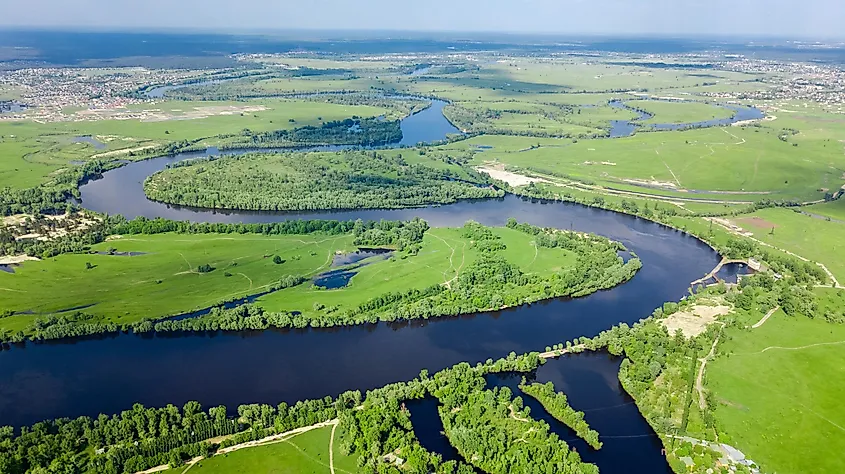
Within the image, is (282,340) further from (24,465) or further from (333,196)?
(333,196)

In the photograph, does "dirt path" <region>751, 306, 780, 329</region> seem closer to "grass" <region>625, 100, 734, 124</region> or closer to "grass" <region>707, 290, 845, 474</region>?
"grass" <region>707, 290, 845, 474</region>

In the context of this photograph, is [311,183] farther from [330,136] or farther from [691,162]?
[691,162]

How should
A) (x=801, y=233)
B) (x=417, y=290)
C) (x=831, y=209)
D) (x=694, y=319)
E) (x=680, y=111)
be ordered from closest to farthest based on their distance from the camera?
(x=694, y=319) → (x=417, y=290) → (x=801, y=233) → (x=831, y=209) → (x=680, y=111)

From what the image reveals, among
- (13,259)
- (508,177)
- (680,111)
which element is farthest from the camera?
(680,111)

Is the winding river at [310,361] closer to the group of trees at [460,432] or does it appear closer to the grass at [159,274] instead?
the group of trees at [460,432]

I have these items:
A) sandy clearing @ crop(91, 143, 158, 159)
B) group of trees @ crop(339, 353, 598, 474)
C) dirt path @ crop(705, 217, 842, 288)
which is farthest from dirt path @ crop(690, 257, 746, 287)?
sandy clearing @ crop(91, 143, 158, 159)

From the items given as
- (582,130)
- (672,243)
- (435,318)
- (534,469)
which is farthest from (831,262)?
(582,130)

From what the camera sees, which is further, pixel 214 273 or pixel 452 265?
pixel 452 265

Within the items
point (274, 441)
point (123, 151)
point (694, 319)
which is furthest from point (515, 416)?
point (123, 151)
